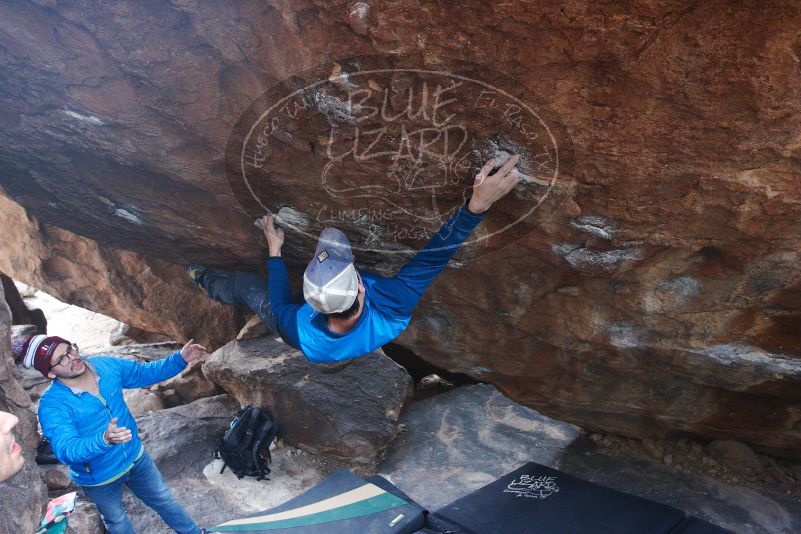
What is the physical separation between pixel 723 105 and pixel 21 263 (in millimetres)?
6986

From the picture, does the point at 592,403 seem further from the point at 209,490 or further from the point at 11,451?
the point at 11,451

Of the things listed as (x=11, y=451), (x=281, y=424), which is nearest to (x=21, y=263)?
(x=281, y=424)

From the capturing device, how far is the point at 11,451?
2.29 metres

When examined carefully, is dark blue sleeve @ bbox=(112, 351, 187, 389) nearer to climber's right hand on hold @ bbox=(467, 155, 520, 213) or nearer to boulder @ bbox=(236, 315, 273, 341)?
boulder @ bbox=(236, 315, 273, 341)

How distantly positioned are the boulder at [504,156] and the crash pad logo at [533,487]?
92cm

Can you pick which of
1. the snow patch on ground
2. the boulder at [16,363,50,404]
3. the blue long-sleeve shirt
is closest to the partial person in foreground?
the blue long-sleeve shirt

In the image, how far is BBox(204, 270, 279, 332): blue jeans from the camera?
403 cm

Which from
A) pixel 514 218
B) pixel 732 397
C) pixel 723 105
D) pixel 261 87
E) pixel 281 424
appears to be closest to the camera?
pixel 723 105

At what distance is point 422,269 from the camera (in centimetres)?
299

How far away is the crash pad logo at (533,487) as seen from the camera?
137 inches

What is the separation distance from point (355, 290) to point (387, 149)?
68cm

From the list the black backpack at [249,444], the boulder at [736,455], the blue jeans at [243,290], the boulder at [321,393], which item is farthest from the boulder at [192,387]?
the boulder at [736,455]

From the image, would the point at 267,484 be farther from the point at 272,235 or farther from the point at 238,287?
the point at 272,235

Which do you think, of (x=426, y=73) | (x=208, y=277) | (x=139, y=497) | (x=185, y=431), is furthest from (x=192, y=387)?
(x=426, y=73)
